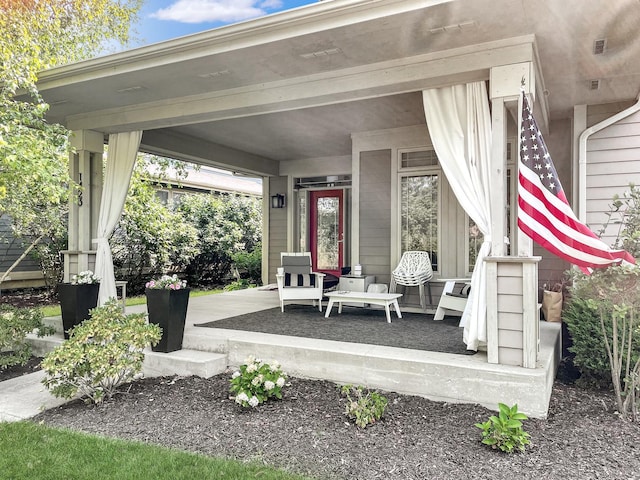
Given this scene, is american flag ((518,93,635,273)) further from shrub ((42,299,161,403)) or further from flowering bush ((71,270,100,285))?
flowering bush ((71,270,100,285))

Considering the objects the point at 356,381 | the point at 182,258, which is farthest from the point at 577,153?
the point at 182,258

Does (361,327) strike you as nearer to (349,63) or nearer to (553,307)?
(553,307)

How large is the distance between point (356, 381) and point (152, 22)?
47.8ft

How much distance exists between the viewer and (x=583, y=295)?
3510 mm

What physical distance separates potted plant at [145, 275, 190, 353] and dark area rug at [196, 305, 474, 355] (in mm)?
648

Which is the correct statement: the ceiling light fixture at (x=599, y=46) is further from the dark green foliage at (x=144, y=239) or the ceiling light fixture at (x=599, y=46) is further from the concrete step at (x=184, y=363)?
the dark green foliage at (x=144, y=239)

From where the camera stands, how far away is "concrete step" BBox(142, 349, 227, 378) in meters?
3.89

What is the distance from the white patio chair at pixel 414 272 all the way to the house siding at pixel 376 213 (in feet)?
1.07

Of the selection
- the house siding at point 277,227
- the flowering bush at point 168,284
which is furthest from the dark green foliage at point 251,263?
the flowering bush at point 168,284

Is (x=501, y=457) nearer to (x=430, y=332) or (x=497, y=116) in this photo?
(x=430, y=332)

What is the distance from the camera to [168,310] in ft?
13.5

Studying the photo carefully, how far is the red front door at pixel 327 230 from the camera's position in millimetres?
9016

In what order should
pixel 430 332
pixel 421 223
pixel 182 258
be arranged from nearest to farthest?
pixel 430 332
pixel 421 223
pixel 182 258

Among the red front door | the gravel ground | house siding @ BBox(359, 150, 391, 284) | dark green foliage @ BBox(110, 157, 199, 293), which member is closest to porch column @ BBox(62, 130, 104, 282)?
the gravel ground
